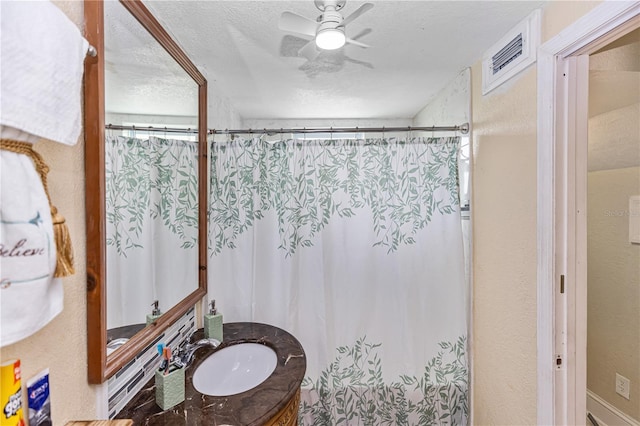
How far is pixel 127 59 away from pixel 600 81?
2.32 metres

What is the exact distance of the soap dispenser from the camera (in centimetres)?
118

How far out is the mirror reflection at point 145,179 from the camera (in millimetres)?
961

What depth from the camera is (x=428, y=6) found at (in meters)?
1.27

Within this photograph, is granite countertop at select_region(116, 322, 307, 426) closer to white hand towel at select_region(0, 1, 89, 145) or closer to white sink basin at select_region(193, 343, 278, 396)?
white sink basin at select_region(193, 343, 278, 396)

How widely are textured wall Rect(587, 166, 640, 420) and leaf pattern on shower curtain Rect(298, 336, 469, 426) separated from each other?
100 cm

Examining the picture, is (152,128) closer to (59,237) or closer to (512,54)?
(59,237)

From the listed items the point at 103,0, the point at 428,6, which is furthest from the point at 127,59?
the point at 428,6

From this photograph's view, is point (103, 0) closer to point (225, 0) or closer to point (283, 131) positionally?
point (225, 0)

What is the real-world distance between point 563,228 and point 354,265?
41.8 inches

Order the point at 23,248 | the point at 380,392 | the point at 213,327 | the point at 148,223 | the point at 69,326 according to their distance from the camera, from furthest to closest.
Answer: the point at 380,392, the point at 213,327, the point at 148,223, the point at 69,326, the point at 23,248

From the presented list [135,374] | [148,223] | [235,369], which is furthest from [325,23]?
[235,369]

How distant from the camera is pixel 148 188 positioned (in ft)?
4.03

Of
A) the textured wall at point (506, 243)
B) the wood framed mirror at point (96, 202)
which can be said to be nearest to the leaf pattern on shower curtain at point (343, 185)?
the textured wall at point (506, 243)

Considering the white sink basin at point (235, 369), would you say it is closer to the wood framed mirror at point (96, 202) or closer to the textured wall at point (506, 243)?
the wood framed mirror at point (96, 202)
